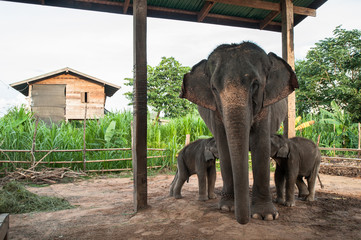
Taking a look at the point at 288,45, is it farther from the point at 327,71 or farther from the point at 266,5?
the point at 327,71

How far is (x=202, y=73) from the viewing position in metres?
3.18

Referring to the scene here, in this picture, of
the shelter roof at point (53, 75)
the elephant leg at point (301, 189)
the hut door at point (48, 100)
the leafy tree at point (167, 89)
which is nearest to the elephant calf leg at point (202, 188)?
the elephant leg at point (301, 189)

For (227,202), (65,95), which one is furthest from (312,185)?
(65,95)

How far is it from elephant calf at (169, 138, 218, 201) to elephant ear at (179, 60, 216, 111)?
3.82 feet

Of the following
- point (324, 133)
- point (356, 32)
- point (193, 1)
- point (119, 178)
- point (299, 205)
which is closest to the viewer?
point (299, 205)

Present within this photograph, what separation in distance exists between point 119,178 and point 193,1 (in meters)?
5.29

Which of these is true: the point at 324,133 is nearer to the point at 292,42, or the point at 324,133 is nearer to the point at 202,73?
the point at 292,42

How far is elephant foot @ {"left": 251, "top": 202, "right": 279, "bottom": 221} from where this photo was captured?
3.19m

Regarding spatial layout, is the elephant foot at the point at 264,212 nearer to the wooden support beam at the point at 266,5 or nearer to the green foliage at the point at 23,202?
the green foliage at the point at 23,202

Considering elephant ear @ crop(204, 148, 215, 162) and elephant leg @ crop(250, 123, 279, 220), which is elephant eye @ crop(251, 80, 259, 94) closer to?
elephant leg @ crop(250, 123, 279, 220)

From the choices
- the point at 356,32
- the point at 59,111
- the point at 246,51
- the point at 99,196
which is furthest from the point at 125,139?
the point at 356,32

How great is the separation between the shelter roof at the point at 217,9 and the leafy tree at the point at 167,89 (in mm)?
17922

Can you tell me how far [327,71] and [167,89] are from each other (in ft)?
40.2

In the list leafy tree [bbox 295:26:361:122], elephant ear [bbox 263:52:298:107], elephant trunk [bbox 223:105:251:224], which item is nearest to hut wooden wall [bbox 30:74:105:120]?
leafy tree [bbox 295:26:361:122]
